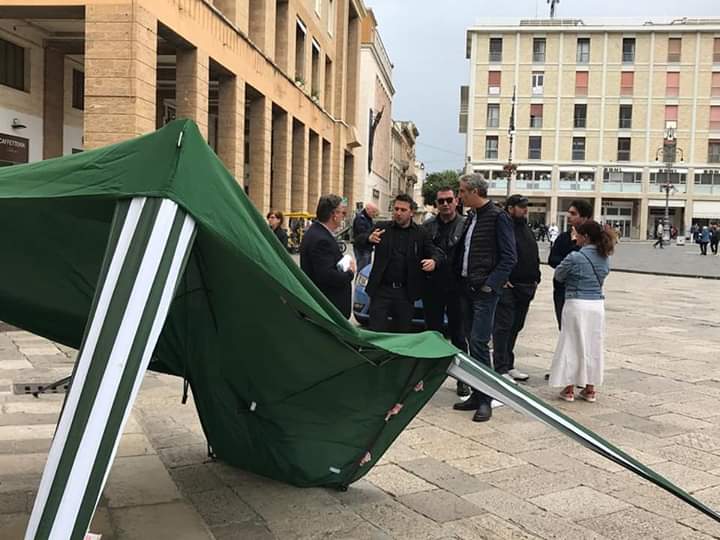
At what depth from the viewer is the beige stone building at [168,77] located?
16.3 meters

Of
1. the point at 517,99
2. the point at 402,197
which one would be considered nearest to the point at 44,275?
the point at 402,197

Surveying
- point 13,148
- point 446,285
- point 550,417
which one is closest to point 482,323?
point 446,285

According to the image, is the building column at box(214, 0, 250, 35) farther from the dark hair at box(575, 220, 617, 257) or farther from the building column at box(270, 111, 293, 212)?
the dark hair at box(575, 220, 617, 257)

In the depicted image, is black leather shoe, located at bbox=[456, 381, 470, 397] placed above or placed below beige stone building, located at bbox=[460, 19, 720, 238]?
below

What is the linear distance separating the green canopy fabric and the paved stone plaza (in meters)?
0.34

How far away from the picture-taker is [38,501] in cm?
240

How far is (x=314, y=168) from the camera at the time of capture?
129 feet

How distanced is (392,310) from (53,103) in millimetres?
17868

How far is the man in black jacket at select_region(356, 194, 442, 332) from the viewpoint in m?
6.07

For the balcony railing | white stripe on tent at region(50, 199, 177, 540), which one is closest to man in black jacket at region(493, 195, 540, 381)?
white stripe on tent at region(50, 199, 177, 540)

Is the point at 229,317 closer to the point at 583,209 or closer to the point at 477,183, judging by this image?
the point at 477,183

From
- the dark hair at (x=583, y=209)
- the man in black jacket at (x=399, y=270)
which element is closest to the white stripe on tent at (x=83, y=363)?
the man in black jacket at (x=399, y=270)

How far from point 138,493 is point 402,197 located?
128 inches

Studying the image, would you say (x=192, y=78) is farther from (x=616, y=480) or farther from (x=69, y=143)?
(x=616, y=480)
